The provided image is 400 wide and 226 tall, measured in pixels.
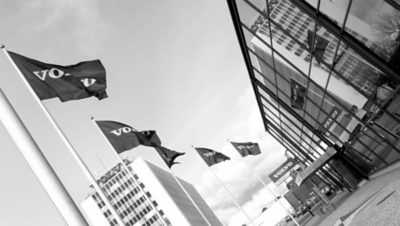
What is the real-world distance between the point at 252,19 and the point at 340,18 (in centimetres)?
470

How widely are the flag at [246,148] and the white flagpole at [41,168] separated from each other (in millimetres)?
23189

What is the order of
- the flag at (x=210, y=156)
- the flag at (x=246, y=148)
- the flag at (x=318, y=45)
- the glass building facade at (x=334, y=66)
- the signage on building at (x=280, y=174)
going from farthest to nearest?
the signage on building at (x=280, y=174) < the flag at (x=246, y=148) < the flag at (x=210, y=156) < the flag at (x=318, y=45) < the glass building facade at (x=334, y=66)

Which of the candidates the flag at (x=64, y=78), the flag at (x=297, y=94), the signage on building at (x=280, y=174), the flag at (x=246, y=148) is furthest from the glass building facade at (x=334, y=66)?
the signage on building at (x=280, y=174)

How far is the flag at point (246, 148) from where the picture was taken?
30.1 meters

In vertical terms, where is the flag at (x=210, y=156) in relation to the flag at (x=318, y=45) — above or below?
above

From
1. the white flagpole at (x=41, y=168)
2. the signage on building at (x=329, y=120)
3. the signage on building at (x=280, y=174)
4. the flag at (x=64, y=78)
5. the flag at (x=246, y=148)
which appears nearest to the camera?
the white flagpole at (x=41, y=168)

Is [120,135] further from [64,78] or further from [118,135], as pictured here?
[64,78]

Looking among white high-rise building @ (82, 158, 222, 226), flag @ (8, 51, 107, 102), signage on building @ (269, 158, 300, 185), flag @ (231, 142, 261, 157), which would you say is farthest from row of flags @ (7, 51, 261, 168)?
white high-rise building @ (82, 158, 222, 226)

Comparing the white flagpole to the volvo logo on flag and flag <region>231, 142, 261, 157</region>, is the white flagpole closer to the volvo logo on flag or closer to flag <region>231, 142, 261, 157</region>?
the volvo logo on flag

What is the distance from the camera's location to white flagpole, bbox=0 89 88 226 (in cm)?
707

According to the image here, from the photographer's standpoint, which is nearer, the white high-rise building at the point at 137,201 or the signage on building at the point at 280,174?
the signage on building at the point at 280,174

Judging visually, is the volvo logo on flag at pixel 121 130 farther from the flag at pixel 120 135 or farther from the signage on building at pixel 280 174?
the signage on building at pixel 280 174

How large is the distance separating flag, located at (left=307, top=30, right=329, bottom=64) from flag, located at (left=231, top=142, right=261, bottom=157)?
56.0 ft

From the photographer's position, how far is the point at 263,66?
18.9m
